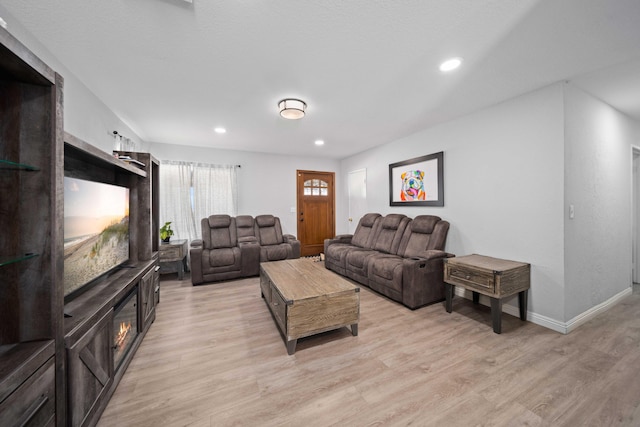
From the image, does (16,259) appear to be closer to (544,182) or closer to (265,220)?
(544,182)

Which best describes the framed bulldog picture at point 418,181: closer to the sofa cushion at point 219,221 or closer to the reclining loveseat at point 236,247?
the reclining loveseat at point 236,247

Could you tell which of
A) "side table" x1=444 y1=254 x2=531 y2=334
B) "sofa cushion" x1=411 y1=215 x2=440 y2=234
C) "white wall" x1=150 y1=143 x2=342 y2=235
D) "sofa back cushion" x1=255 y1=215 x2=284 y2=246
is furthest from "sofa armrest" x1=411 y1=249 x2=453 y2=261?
"white wall" x1=150 y1=143 x2=342 y2=235

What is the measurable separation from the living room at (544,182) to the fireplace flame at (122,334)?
5.73ft

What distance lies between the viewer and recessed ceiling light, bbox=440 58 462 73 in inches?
74.9

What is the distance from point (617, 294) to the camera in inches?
111

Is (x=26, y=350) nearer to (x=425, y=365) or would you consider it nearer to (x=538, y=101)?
(x=425, y=365)

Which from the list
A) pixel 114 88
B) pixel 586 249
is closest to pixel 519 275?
pixel 586 249

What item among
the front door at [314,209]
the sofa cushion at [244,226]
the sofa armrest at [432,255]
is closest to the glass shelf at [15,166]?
the sofa armrest at [432,255]

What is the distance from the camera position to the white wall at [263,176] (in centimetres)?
473

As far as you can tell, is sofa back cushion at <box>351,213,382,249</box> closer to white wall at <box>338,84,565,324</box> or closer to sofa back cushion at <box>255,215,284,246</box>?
white wall at <box>338,84,565,324</box>

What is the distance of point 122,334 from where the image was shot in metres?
1.73

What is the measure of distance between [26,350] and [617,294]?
5.12 m

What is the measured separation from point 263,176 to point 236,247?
→ 1.74 m

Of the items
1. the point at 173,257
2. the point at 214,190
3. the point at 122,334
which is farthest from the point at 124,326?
the point at 214,190
